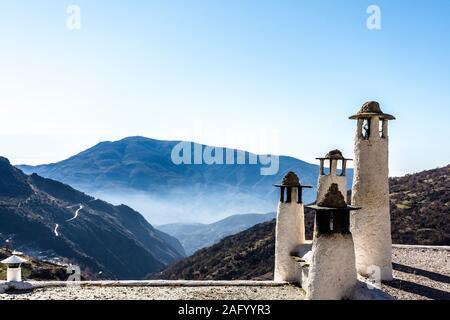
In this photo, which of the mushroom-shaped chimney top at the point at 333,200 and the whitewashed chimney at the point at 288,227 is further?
the whitewashed chimney at the point at 288,227

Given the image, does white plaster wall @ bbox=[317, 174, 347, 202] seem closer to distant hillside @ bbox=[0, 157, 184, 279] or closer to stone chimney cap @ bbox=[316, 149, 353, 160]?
stone chimney cap @ bbox=[316, 149, 353, 160]

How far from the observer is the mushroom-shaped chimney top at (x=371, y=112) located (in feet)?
49.2

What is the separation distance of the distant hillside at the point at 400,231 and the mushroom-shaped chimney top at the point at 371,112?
17330mm

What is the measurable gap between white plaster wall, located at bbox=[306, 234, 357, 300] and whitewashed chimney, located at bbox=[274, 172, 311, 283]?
4.79 meters

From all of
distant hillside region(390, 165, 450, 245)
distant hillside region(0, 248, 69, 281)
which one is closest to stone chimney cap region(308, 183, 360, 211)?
distant hillside region(390, 165, 450, 245)

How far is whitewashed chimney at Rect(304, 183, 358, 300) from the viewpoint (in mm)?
11391

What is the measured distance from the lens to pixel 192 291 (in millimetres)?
14953

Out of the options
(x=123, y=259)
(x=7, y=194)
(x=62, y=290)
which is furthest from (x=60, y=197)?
(x=62, y=290)

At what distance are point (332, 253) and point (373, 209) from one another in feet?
13.9

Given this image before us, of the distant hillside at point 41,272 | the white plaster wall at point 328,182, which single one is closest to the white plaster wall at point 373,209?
the white plaster wall at point 328,182

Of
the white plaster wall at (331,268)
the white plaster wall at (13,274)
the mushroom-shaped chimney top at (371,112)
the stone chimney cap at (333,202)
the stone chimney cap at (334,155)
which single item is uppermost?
the mushroom-shaped chimney top at (371,112)

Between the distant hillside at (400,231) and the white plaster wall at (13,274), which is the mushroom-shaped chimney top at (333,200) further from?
the distant hillside at (400,231)

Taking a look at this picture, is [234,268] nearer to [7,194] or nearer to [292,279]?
[292,279]
